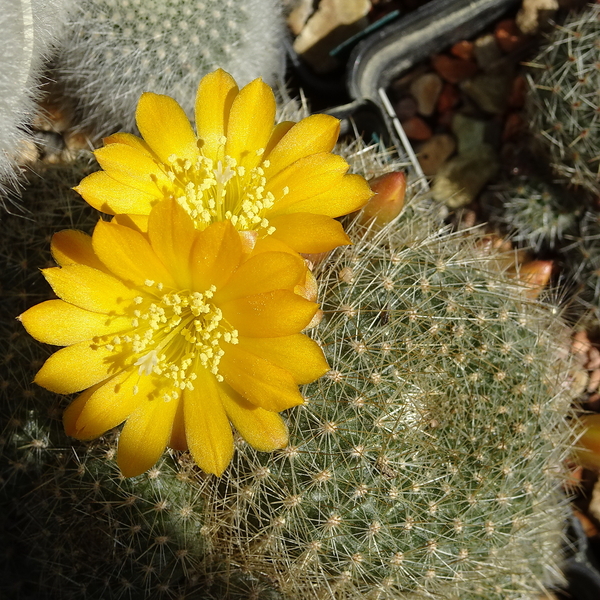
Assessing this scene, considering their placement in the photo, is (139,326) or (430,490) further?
(430,490)

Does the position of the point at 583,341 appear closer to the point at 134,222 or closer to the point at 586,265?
the point at 586,265

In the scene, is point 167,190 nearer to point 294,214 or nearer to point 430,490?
point 294,214

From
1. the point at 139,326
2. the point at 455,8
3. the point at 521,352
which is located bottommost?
the point at 521,352

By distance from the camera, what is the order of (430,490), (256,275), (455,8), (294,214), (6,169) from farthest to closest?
(455,8), (6,169), (430,490), (294,214), (256,275)

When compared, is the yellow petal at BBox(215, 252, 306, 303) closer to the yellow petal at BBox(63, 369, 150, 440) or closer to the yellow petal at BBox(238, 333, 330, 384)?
the yellow petal at BBox(238, 333, 330, 384)

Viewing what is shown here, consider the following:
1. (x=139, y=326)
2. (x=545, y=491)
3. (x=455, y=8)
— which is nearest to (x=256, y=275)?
(x=139, y=326)

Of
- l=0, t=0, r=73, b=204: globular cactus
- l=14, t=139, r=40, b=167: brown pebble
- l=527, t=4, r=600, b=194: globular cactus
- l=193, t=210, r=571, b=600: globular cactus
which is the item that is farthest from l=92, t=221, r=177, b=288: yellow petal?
l=527, t=4, r=600, b=194: globular cactus

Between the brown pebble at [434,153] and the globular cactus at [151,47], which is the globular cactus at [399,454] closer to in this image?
the globular cactus at [151,47]
